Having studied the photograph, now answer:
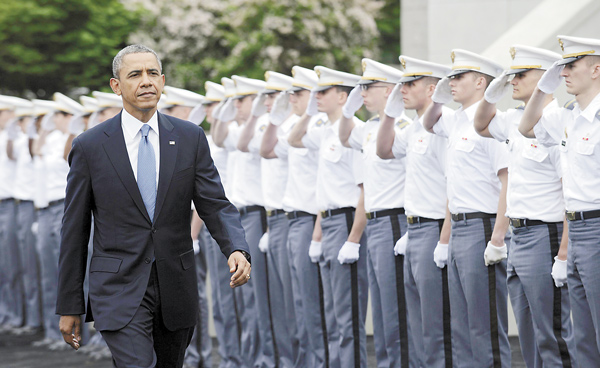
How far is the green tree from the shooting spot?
77.9 feet

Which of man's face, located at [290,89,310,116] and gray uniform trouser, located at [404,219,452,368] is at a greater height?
man's face, located at [290,89,310,116]

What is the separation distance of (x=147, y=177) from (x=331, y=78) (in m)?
2.99

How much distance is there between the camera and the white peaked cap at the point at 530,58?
5480 millimetres

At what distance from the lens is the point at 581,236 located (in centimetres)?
507

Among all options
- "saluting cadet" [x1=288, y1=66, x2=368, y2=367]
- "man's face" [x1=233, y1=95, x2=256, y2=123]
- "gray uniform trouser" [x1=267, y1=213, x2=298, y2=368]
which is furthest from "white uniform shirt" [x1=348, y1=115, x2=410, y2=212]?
"man's face" [x1=233, y1=95, x2=256, y2=123]

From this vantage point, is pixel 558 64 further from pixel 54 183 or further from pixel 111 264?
pixel 54 183

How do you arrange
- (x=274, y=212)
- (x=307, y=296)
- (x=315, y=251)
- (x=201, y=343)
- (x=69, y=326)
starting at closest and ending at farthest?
(x=69, y=326), (x=315, y=251), (x=307, y=296), (x=274, y=212), (x=201, y=343)

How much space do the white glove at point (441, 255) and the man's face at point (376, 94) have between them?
1.12 m

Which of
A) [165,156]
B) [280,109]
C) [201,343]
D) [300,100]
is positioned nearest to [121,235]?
[165,156]

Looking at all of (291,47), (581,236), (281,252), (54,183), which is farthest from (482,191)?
(291,47)

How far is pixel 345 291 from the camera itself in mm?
6918

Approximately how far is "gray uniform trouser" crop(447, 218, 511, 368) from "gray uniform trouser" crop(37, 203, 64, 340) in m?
5.22

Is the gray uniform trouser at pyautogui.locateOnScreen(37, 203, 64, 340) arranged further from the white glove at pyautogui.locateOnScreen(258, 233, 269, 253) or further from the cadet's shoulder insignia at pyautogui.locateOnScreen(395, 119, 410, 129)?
the cadet's shoulder insignia at pyautogui.locateOnScreen(395, 119, 410, 129)

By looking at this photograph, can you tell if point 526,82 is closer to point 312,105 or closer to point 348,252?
point 348,252
